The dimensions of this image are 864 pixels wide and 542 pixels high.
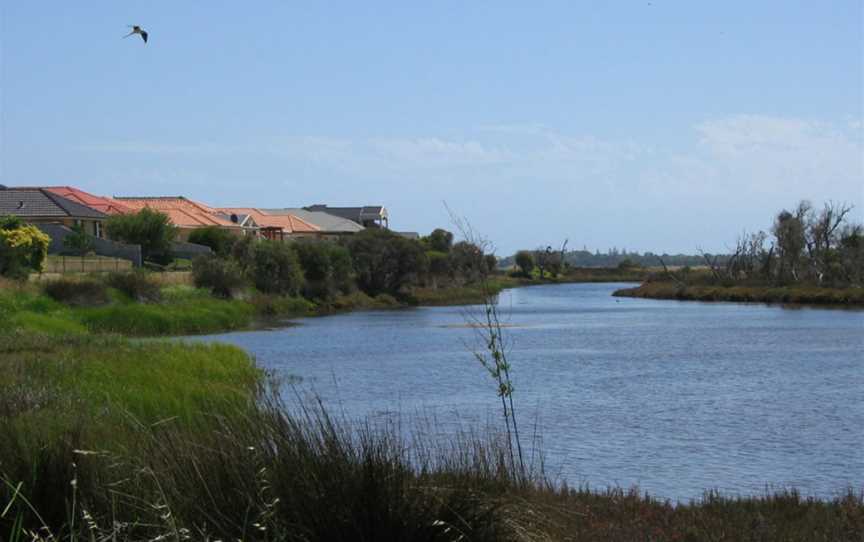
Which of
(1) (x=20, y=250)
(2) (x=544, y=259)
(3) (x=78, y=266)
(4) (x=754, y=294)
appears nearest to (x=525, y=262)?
(2) (x=544, y=259)

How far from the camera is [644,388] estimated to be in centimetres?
3209

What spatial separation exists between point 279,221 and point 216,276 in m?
61.6

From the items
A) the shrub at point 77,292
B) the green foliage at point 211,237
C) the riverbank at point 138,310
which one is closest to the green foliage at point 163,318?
the riverbank at point 138,310

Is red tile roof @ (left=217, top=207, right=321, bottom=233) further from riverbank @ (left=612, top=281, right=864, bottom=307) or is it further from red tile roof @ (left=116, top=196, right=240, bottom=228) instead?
riverbank @ (left=612, top=281, right=864, bottom=307)

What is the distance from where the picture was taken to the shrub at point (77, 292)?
51844 mm

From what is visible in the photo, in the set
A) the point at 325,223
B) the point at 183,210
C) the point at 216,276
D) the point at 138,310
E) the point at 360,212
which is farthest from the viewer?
the point at 360,212

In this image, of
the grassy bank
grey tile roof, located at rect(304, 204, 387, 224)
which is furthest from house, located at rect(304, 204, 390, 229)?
the grassy bank

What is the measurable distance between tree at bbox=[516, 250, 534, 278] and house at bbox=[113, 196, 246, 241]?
2266 inches

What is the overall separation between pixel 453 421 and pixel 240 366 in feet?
27.1

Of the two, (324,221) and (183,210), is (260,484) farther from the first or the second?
(324,221)

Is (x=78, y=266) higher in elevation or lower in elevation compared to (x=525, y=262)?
lower

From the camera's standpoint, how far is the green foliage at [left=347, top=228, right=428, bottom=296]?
303 ft

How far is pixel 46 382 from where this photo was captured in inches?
720

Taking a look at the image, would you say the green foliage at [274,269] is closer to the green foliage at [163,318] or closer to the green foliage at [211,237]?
the green foliage at [211,237]
